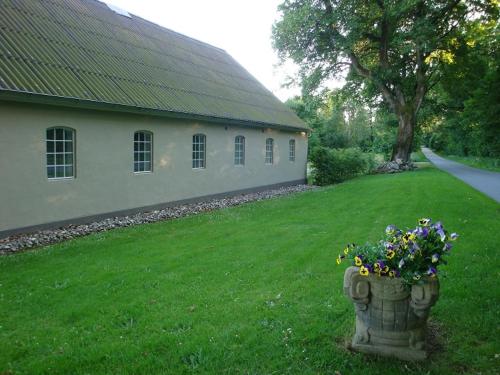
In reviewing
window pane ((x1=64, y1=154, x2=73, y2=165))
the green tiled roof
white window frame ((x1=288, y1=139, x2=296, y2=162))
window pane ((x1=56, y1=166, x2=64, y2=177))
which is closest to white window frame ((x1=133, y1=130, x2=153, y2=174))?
the green tiled roof

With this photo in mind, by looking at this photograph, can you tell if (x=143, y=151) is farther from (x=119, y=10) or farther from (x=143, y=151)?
(x=119, y=10)

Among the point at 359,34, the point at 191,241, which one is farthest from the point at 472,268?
the point at 359,34

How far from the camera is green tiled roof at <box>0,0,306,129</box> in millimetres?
10406

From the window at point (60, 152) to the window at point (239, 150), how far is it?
27.1 ft

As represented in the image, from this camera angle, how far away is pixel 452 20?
80.7 feet

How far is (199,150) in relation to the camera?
15.9 m

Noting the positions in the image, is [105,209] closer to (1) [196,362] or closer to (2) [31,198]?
(2) [31,198]

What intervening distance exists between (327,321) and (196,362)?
1679 mm

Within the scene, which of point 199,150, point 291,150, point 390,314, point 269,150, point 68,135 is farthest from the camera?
point 291,150

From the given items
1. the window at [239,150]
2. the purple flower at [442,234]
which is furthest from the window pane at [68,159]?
the purple flower at [442,234]

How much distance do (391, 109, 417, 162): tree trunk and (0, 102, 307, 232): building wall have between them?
13253mm

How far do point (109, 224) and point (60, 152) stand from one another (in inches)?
91.6

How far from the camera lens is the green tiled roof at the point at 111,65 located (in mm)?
10406

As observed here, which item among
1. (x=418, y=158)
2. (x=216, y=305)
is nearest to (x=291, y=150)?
(x=216, y=305)
